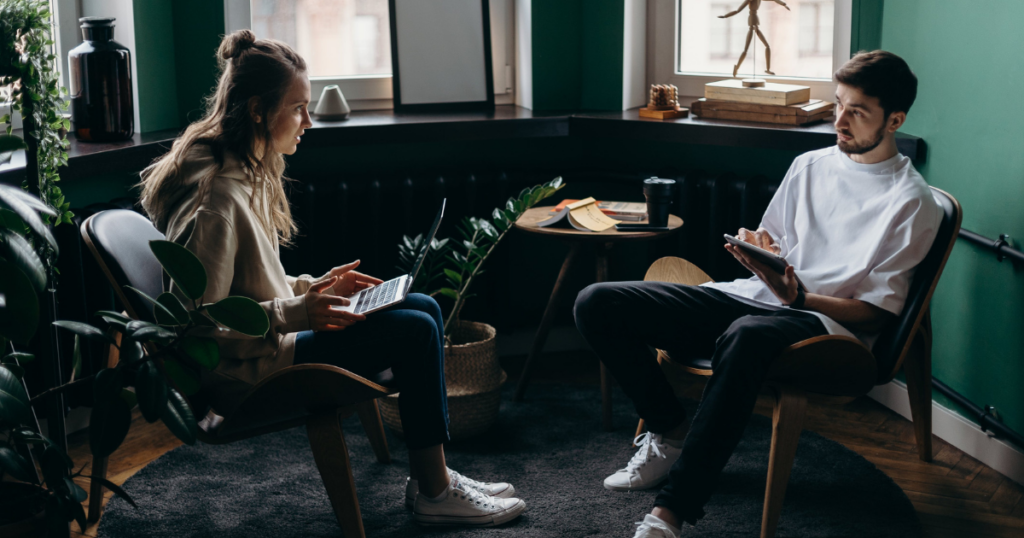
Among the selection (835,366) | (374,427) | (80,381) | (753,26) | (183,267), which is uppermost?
(753,26)

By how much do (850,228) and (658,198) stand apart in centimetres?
57

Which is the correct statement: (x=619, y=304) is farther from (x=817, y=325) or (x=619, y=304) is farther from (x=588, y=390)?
(x=588, y=390)

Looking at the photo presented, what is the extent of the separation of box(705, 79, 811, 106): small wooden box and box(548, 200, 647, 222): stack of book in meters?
0.47

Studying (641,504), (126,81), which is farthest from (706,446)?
(126,81)

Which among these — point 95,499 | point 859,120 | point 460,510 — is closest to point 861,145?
point 859,120

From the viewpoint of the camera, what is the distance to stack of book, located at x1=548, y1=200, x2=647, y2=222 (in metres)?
2.67

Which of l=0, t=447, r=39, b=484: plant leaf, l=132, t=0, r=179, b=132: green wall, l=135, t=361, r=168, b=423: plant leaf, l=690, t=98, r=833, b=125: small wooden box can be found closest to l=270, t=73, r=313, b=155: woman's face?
l=135, t=361, r=168, b=423: plant leaf

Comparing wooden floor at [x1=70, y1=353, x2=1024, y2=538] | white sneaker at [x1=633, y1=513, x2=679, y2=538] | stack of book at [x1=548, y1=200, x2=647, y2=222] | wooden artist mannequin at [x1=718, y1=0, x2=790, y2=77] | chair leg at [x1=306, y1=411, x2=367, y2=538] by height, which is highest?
wooden artist mannequin at [x1=718, y1=0, x2=790, y2=77]

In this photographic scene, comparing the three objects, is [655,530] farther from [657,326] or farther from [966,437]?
[966,437]

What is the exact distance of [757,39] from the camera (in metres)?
3.05

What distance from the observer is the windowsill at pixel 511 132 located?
254cm

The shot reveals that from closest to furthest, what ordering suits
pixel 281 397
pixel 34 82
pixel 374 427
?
1. pixel 34 82
2. pixel 281 397
3. pixel 374 427

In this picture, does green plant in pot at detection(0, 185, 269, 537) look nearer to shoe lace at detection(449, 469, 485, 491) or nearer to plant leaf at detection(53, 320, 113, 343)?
plant leaf at detection(53, 320, 113, 343)

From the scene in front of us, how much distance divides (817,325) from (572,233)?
30.4 inches
